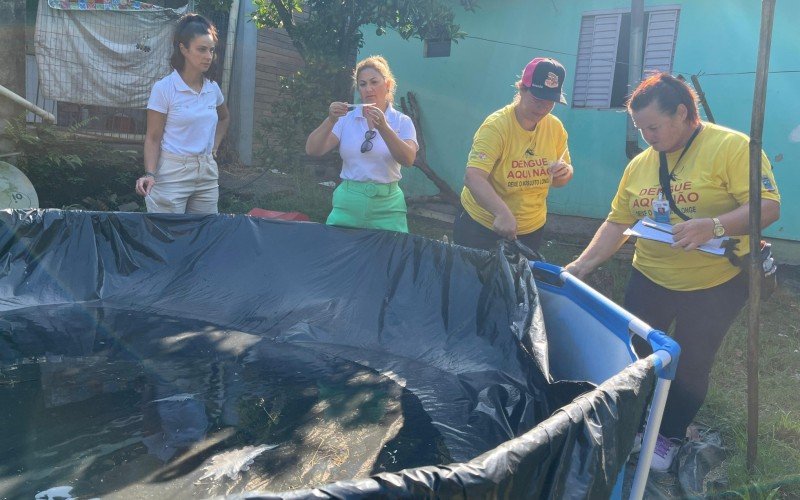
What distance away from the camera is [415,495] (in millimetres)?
1062

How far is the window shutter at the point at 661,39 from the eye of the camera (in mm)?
6098

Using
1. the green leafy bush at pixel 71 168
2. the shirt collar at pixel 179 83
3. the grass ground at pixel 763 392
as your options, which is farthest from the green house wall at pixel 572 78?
the shirt collar at pixel 179 83

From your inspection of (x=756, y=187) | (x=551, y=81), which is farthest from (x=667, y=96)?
(x=551, y=81)

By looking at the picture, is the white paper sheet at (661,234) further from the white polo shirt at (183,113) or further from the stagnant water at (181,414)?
the white polo shirt at (183,113)

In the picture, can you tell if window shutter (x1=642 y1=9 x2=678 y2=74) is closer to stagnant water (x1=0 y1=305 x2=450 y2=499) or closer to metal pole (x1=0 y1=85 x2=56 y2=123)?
stagnant water (x1=0 y1=305 x2=450 y2=499)

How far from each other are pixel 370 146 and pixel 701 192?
1.45 m

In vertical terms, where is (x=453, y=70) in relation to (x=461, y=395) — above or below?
above

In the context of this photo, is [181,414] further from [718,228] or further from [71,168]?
[71,168]

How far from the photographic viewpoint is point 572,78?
6.78 meters

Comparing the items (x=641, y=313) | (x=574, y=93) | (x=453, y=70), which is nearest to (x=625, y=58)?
(x=574, y=93)

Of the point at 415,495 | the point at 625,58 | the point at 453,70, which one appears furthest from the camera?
the point at 453,70

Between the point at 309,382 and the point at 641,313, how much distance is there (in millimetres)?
1368

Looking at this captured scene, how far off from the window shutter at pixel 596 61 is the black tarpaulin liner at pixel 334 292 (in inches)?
169

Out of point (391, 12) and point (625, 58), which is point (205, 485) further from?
point (625, 58)
